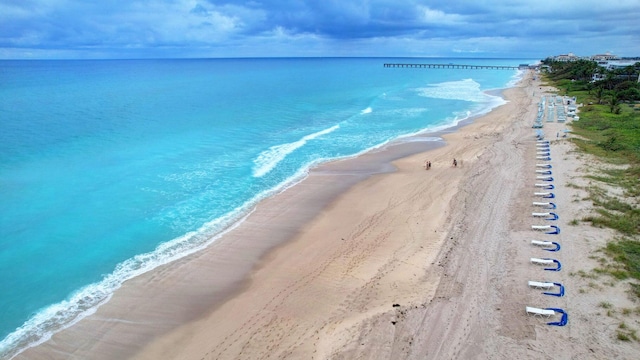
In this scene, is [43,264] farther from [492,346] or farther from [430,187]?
[430,187]

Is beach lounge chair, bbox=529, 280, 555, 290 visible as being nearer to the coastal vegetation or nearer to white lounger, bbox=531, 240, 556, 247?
the coastal vegetation

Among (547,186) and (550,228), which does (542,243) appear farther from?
(547,186)

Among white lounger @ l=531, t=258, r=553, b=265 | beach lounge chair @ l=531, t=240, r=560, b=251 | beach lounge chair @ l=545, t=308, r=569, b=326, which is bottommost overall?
beach lounge chair @ l=545, t=308, r=569, b=326

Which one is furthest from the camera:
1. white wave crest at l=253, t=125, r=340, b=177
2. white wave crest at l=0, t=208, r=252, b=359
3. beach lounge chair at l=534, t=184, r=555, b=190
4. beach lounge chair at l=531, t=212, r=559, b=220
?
white wave crest at l=253, t=125, r=340, b=177

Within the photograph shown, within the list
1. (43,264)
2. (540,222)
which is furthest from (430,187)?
(43,264)

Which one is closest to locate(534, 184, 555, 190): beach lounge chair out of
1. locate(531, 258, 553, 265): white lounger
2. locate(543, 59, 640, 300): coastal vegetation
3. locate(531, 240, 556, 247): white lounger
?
locate(543, 59, 640, 300): coastal vegetation

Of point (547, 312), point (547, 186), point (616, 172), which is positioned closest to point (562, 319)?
point (547, 312)

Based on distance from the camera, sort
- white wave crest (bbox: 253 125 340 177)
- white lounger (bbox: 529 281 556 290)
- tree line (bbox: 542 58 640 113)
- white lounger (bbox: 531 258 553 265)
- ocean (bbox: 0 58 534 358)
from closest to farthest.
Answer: white lounger (bbox: 529 281 556 290), white lounger (bbox: 531 258 553 265), ocean (bbox: 0 58 534 358), white wave crest (bbox: 253 125 340 177), tree line (bbox: 542 58 640 113)

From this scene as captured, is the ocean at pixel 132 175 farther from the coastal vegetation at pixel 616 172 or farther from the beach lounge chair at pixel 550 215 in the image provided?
the beach lounge chair at pixel 550 215

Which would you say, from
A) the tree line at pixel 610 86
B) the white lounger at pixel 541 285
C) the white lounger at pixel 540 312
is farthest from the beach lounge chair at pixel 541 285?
the tree line at pixel 610 86
